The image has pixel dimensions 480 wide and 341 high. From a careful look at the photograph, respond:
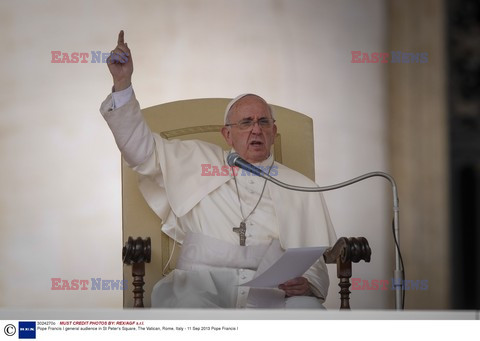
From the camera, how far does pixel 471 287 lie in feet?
9.68

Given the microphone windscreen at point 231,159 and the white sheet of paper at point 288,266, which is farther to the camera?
the microphone windscreen at point 231,159

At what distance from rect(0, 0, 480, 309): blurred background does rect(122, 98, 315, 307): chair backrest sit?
0.22 feet

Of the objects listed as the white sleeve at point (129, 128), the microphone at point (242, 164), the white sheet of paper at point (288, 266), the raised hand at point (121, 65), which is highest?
the raised hand at point (121, 65)

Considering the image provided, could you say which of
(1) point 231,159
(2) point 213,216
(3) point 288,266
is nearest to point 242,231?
(2) point 213,216

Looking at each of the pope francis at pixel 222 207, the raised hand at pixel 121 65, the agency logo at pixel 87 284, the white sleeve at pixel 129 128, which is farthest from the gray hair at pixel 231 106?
the agency logo at pixel 87 284

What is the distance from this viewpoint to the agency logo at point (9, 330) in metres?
2.88

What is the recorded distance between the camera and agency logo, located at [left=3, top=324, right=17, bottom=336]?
9.43 feet

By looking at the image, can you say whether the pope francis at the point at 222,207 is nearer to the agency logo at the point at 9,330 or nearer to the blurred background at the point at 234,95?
the blurred background at the point at 234,95

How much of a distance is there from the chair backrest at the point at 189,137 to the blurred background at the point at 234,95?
0.22 ft

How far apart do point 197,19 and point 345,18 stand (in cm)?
68

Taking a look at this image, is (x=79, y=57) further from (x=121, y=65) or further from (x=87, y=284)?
(x=87, y=284)

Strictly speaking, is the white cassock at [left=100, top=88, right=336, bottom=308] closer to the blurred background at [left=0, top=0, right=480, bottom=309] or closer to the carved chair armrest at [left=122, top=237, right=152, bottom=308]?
the carved chair armrest at [left=122, top=237, right=152, bottom=308]

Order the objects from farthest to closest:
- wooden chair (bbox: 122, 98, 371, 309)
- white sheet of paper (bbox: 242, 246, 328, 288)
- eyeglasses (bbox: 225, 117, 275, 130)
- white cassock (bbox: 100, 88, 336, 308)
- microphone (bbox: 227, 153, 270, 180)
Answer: eyeglasses (bbox: 225, 117, 275, 130), wooden chair (bbox: 122, 98, 371, 309), white cassock (bbox: 100, 88, 336, 308), microphone (bbox: 227, 153, 270, 180), white sheet of paper (bbox: 242, 246, 328, 288)

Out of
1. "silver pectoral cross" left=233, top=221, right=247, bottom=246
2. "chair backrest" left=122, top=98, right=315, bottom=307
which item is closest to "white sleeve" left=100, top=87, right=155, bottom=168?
"chair backrest" left=122, top=98, right=315, bottom=307
